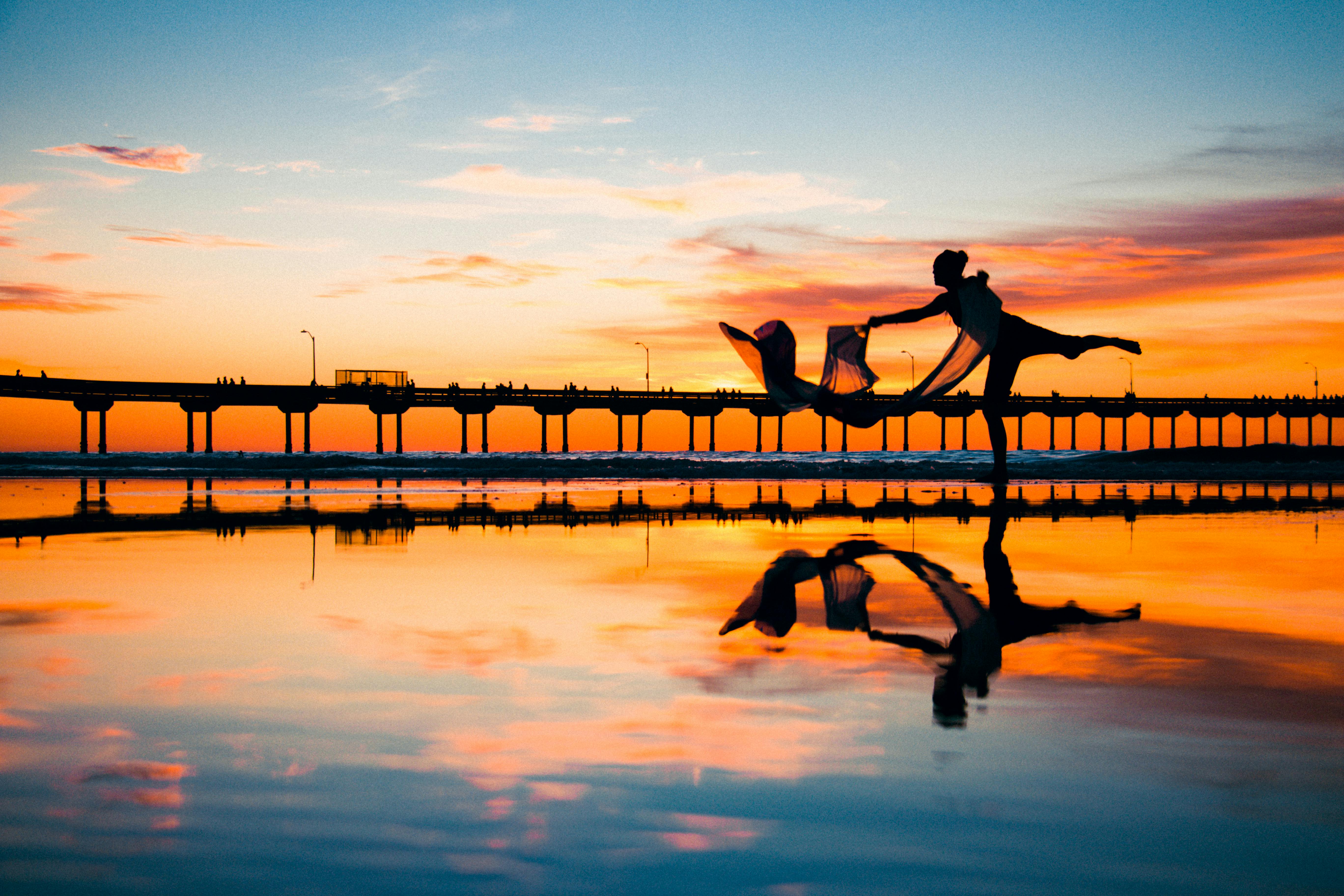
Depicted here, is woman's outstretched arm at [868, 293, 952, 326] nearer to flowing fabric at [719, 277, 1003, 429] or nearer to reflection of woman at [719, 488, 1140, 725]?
flowing fabric at [719, 277, 1003, 429]

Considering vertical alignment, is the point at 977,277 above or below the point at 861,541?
above

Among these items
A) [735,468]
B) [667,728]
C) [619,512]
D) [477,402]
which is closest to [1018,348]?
[619,512]

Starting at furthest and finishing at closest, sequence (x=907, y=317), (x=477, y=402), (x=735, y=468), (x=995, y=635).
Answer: (x=477, y=402)
(x=735, y=468)
(x=907, y=317)
(x=995, y=635)

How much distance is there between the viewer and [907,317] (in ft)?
53.5

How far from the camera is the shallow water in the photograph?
3.30 meters

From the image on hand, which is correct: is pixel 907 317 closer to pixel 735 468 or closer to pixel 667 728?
pixel 667 728

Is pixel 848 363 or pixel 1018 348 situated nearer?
pixel 848 363

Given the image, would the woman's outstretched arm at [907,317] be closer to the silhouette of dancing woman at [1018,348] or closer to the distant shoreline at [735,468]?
the silhouette of dancing woman at [1018,348]

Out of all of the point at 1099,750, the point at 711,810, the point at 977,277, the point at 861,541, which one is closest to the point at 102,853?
the point at 711,810

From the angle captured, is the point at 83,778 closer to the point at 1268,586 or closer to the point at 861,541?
the point at 1268,586

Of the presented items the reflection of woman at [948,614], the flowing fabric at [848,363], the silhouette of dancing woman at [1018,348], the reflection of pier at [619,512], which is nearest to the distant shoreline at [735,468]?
the reflection of pier at [619,512]

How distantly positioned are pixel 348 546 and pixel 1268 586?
1011cm

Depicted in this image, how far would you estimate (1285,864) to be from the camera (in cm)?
325

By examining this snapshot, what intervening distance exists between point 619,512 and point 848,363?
16.9 feet
